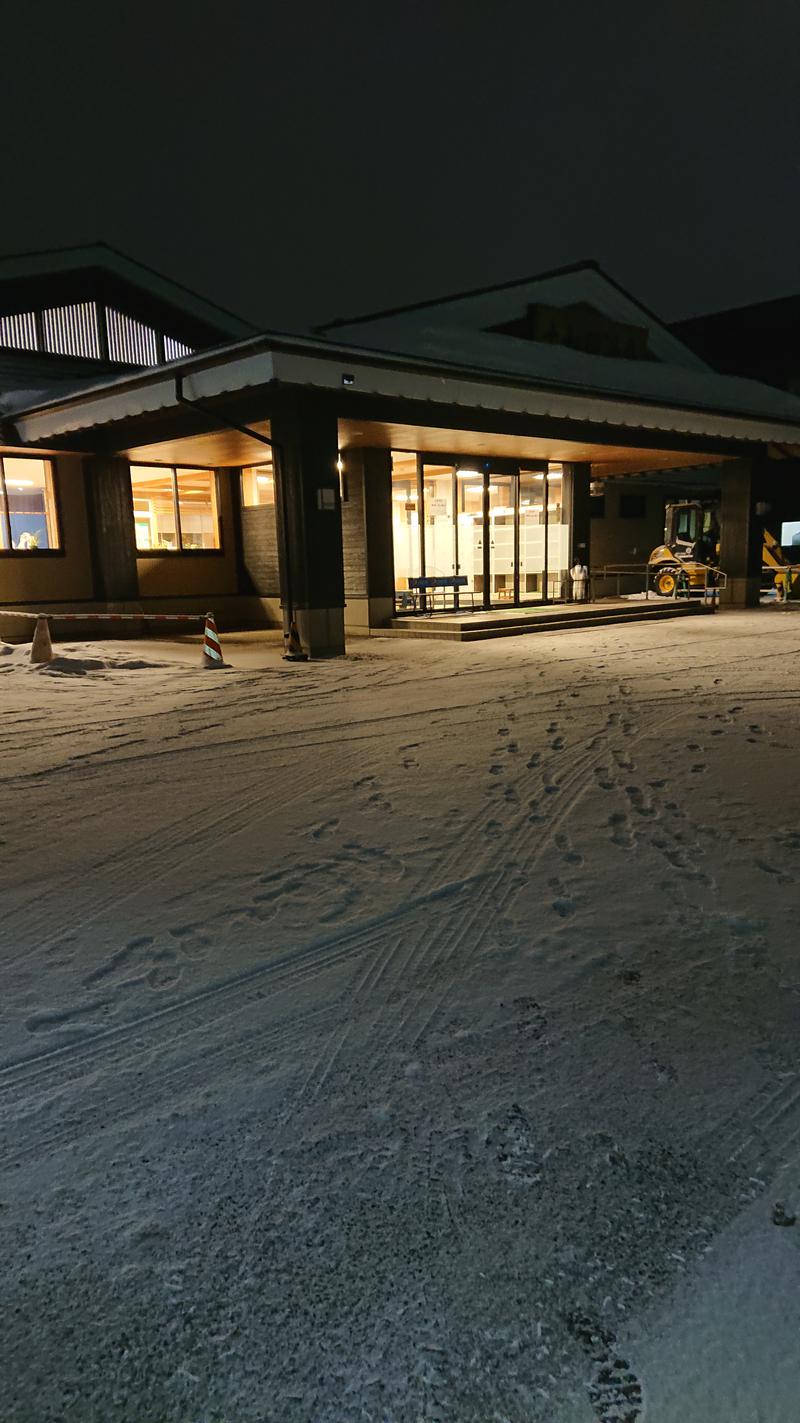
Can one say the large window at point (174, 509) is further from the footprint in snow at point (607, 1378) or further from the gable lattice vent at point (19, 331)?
the footprint in snow at point (607, 1378)

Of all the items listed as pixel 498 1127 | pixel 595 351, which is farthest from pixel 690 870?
pixel 595 351

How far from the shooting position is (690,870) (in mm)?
4340

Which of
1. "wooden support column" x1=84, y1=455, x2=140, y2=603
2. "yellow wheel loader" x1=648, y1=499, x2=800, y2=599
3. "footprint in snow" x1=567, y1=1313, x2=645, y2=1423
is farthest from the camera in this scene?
"yellow wheel loader" x1=648, y1=499, x2=800, y2=599

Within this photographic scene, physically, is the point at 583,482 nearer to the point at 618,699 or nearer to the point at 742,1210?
the point at 618,699

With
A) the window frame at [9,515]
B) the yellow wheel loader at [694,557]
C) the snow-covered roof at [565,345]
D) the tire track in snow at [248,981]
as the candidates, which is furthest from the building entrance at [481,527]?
the tire track in snow at [248,981]

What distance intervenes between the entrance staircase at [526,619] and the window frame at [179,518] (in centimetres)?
451

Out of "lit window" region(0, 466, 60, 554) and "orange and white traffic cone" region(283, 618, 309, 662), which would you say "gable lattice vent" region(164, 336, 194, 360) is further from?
"orange and white traffic cone" region(283, 618, 309, 662)

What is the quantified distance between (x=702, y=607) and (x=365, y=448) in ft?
29.7

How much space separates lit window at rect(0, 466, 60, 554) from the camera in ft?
52.0

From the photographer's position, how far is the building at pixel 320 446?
1287cm

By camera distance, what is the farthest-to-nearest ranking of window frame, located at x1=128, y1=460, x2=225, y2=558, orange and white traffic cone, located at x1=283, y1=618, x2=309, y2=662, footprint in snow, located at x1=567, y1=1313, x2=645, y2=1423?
window frame, located at x1=128, y1=460, x2=225, y2=558 → orange and white traffic cone, located at x1=283, y1=618, x2=309, y2=662 → footprint in snow, located at x1=567, y1=1313, x2=645, y2=1423

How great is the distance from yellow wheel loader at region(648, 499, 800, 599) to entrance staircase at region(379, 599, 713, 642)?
4.10 m

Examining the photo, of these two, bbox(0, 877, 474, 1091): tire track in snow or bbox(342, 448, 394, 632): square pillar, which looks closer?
bbox(0, 877, 474, 1091): tire track in snow

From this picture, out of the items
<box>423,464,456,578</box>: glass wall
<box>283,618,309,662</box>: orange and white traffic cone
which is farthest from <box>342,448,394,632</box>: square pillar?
<box>283,618,309,662</box>: orange and white traffic cone
